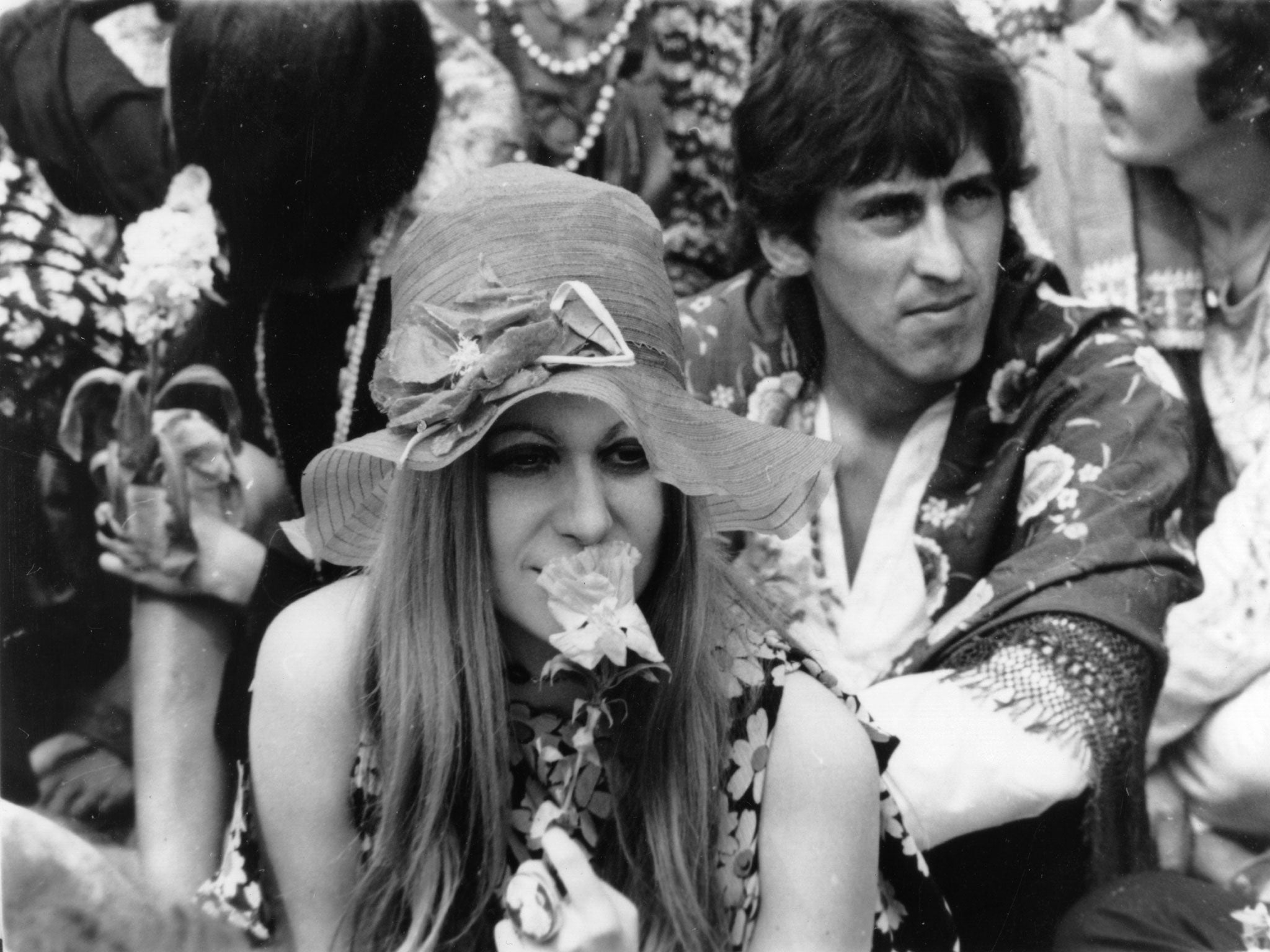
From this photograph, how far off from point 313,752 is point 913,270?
130 centimetres

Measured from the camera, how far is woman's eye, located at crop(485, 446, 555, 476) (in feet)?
6.54

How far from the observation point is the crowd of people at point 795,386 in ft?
8.36

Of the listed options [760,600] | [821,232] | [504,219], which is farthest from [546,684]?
[821,232]

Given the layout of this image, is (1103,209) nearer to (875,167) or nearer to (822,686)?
(875,167)

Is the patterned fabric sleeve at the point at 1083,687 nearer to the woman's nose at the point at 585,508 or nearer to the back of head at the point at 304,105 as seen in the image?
the woman's nose at the point at 585,508

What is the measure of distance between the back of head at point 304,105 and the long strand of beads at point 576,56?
110 mm

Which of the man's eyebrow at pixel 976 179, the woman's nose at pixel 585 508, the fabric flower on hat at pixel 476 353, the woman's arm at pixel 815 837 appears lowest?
the woman's arm at pixel 815 837

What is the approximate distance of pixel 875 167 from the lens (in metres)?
2.54

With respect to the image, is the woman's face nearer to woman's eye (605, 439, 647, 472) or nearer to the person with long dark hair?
woman's eye (605, 439, 647, 472)

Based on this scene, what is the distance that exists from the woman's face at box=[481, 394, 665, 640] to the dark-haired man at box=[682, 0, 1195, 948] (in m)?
0.73

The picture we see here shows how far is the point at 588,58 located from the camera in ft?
8.79

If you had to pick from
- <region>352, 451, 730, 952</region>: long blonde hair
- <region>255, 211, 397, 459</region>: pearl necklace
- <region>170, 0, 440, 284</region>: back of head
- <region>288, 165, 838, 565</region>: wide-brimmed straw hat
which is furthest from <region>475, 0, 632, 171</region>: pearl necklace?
<region>352, 451, 730, 952</region>: long blonde hair

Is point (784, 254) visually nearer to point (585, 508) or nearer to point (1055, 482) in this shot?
point (1055, 482)

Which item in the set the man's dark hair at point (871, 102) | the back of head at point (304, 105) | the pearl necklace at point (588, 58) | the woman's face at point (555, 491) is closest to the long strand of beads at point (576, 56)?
the pearl necklace at point (588, 58)
